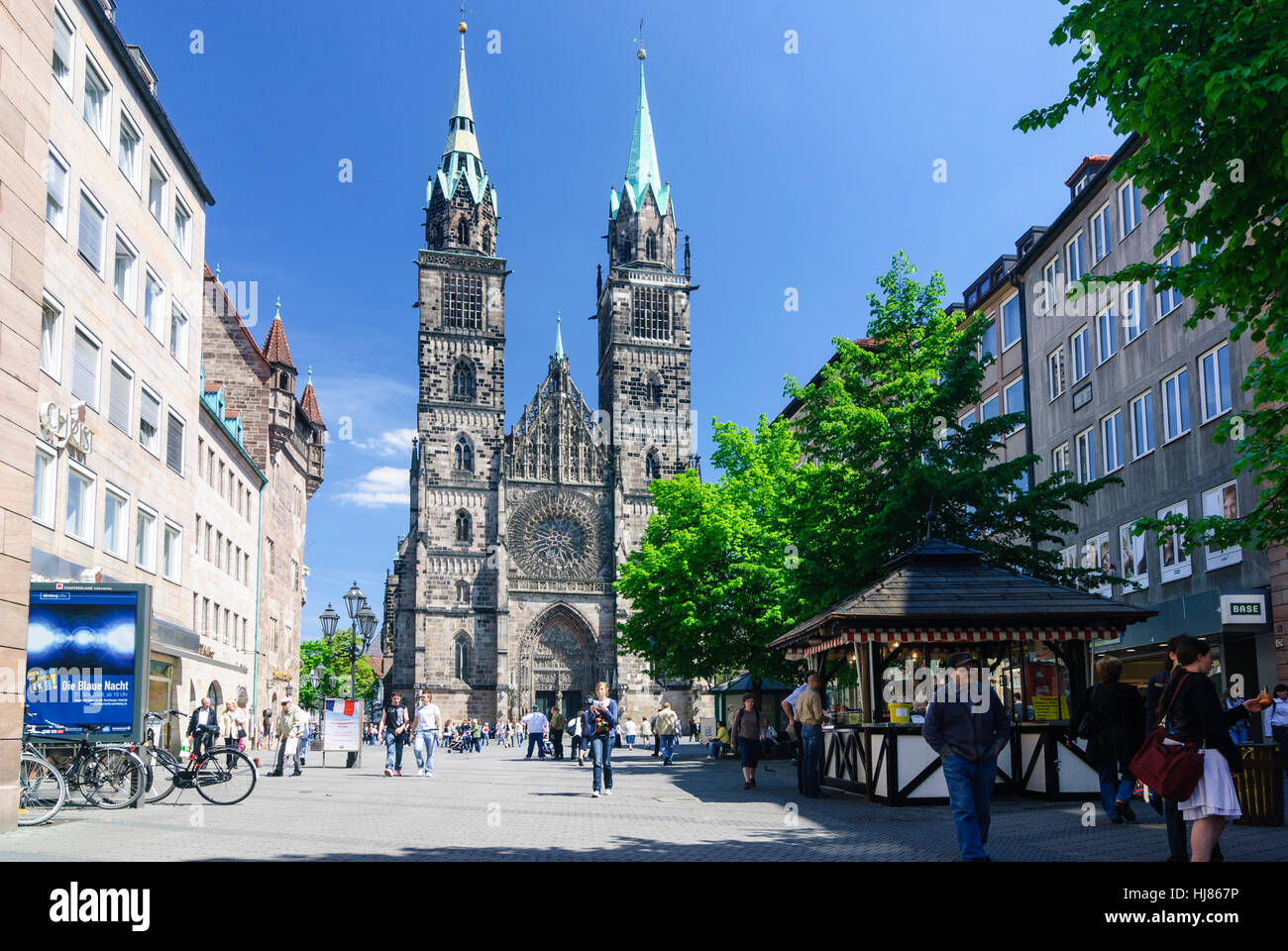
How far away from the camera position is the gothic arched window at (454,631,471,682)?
3007 inches

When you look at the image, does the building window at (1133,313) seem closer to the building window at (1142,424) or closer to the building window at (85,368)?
the building window at (1142,424)

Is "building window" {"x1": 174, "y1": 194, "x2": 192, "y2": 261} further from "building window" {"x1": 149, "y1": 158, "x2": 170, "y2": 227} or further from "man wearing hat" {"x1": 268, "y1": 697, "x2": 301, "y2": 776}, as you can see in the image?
"man wearing hat" {"x1": 268, "y1": 697, "x2": 301, "y2": 776}

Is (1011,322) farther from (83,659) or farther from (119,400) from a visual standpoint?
(83,659)

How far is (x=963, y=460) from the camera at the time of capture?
24844 millimetres

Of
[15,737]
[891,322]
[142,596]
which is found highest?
[891,322]

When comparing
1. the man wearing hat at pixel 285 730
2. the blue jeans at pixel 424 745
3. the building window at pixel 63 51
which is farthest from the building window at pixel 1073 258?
the building window at pixel 63 51

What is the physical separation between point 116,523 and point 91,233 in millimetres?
6099

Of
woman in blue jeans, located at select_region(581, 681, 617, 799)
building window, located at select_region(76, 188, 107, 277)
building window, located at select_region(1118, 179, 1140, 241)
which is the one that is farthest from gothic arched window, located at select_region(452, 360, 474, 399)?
woman in blue jeans, located at select_region(581, 681, 617, 799)

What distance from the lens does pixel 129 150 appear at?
26.0 metres

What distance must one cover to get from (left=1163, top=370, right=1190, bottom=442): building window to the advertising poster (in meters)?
20.3

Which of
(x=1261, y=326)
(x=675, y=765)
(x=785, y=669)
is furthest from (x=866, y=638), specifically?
(x=785, y=669)

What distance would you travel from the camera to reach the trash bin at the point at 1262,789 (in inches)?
508
